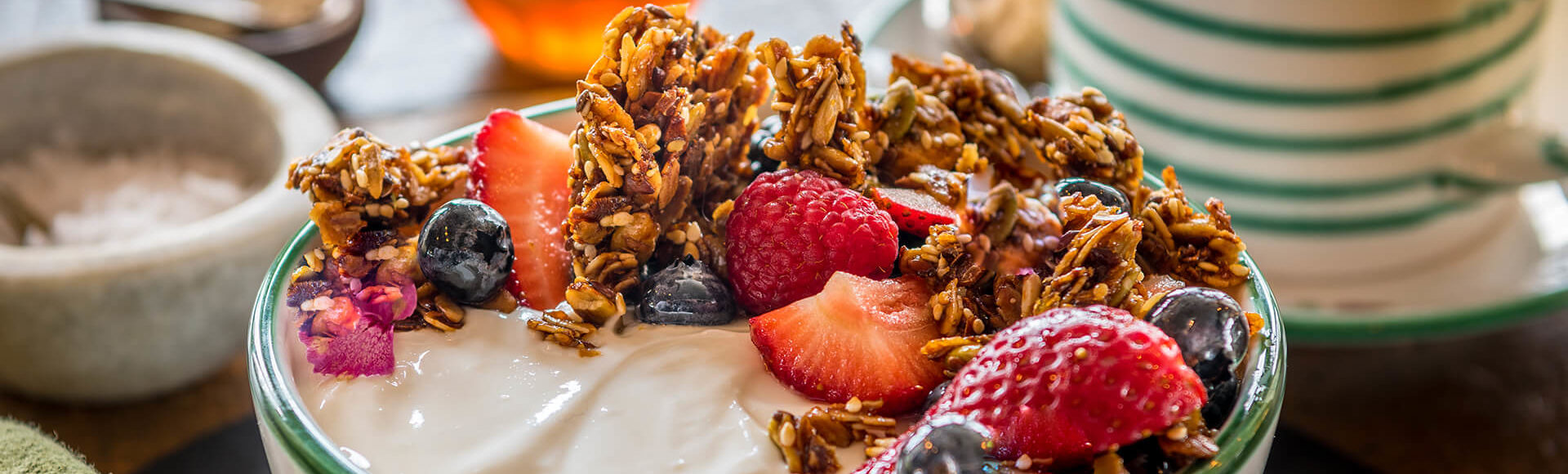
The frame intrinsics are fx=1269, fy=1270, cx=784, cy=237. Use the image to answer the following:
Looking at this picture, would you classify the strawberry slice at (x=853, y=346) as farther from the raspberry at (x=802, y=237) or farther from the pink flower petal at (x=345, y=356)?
the pink flower petal at (x=345, y=356)

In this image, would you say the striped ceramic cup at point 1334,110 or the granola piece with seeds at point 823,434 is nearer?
the granola piece with seeds at point 823,434

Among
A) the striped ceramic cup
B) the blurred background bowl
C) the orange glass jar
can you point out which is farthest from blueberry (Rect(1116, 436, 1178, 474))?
the blurred background bowl

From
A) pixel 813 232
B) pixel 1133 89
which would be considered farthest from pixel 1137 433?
pixel 1133 89

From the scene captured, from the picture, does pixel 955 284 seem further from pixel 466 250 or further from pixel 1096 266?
pixel 466 250

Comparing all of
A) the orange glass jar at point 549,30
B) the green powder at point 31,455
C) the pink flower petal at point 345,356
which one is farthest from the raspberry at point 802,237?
the orange glass jar at point 549,30

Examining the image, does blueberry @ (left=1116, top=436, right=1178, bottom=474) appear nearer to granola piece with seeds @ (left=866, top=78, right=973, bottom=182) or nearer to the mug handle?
granola piece with seeds @ (left=866, top=78, right=973, bottom=182)

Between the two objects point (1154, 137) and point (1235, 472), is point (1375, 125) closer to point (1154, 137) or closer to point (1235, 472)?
point (1154, 137)

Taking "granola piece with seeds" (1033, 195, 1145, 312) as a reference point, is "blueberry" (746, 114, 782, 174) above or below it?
below

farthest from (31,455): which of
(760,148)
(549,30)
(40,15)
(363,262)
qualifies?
(40,15)
